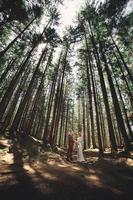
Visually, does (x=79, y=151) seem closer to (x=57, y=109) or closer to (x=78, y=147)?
(x=78, y=147)

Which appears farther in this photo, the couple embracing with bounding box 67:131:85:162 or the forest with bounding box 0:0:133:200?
the couple embracing with bounding box 67:131:85:162

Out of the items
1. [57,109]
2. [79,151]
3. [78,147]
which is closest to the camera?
[79,151]

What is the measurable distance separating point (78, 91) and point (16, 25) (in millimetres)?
12981

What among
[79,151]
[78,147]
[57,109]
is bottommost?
[79,151]

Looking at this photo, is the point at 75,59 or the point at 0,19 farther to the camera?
the point at 75,59

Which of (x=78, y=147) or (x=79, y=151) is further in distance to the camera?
(x=78, y=147)

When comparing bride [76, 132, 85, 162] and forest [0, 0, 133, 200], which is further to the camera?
bride [76, 132, 85, 162]

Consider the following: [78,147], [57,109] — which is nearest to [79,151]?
[78,147]

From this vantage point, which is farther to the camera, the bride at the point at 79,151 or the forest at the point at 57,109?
the bride at the point at 79,151

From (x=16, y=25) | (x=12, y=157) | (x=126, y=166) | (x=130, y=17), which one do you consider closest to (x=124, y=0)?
(x=130, y=17)

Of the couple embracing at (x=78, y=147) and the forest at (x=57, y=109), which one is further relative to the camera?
the couple embracing at (x=78, y=147)

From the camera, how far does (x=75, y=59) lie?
23.0 metres

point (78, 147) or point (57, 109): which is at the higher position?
point (57, 109)

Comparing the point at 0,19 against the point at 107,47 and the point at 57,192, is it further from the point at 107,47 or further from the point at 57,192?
the point at 57,192
